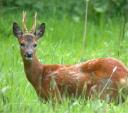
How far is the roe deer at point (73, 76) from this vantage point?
9477 millimetres

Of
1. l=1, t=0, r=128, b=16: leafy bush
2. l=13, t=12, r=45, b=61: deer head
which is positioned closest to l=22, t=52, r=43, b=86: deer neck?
l=13, t=12, r=45, b=61: deer head

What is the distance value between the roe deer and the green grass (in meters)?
0.20

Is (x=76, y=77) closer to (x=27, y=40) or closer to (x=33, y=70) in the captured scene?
(x=33, y=70)

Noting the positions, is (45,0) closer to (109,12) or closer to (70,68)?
(109,12)

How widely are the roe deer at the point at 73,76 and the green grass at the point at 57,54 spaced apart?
20cm

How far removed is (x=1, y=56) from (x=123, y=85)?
10.0 ft

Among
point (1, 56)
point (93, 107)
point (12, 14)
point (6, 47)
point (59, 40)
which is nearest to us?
point (93, 107)

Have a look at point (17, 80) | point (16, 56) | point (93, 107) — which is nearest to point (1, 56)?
point (16, 56)

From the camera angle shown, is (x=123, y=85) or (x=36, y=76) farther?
(x=36, y=76)

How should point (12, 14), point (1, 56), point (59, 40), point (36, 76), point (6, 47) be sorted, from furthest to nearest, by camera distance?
1. point (12, 14)
2. point (59, 40)
3. point (6, 47)
4. point (1, 56)
5. point (36, 76)

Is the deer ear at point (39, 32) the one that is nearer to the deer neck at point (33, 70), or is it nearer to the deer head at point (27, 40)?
the deer head at point (27, 40)

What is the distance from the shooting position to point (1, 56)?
11.9 m

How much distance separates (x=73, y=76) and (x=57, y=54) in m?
2.70

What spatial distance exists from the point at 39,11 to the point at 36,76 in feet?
18.5
